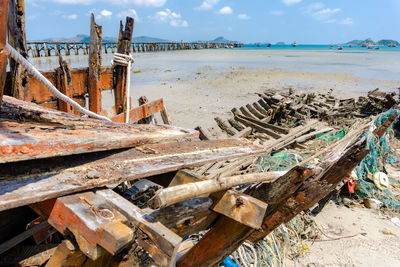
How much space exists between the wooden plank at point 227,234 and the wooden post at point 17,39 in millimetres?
2569

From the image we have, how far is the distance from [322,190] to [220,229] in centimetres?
78

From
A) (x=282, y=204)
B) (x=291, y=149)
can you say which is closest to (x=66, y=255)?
(x=282, y=204)

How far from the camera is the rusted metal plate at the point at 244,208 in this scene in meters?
1.43

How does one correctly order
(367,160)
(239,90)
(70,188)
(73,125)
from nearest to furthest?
(70,188), (73,125), (367,160), (239,90)

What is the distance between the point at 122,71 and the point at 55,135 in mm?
2958

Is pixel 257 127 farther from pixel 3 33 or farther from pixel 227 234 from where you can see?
pixel 3 33

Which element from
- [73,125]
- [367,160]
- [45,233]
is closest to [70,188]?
[73,125]

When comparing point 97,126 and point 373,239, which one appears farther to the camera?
Result: point 373,239

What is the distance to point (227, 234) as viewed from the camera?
1726mm

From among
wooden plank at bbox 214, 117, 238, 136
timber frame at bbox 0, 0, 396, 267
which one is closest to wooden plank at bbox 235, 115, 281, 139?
wooden plank at bbox 214, 117, 238, 136

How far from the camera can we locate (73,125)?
1.72m

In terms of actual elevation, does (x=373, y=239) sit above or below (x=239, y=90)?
below

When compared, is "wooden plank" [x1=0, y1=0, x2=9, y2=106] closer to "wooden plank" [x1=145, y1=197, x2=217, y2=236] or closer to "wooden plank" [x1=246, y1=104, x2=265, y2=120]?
"wooden plank" [x1=145, y1=197, x2=217, y2=236]

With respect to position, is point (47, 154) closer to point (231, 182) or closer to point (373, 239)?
point (231, 182)
